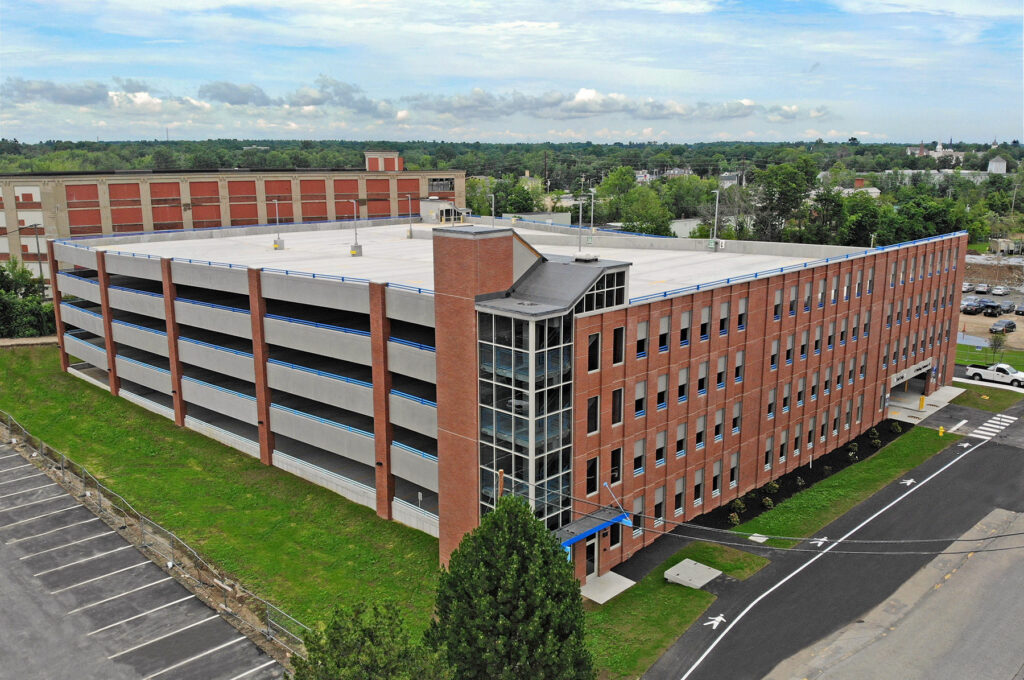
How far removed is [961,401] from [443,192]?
277 ft

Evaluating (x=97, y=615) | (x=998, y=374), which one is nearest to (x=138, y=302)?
(x=97, y=615)

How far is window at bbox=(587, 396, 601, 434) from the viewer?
3656 cm

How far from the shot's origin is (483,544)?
Result: 83.5ft

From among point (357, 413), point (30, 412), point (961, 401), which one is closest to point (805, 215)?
point (961, 401)

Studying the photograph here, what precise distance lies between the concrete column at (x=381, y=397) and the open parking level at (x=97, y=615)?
1105 cm

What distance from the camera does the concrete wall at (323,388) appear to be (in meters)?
44.4

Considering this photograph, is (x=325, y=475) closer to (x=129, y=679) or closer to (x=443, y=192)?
(x=129, y=679)

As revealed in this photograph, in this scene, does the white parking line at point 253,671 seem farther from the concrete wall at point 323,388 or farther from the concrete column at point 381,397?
the concrete wall at point 323,388

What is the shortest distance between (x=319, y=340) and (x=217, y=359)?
11453 mm

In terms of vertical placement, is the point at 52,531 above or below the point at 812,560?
below

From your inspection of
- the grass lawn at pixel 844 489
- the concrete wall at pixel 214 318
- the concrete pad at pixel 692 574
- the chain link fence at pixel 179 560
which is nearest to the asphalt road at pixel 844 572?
the grass lawn at pixel 844 489

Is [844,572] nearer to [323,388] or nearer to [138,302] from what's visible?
[323,388]

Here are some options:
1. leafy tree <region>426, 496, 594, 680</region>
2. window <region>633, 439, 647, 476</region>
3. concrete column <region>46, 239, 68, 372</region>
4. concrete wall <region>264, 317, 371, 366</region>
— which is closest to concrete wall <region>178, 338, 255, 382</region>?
concrete wall <region>264, 317, 371, 366</region>

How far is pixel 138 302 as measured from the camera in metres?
59.8
